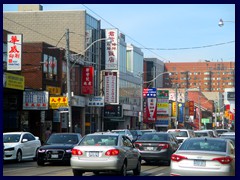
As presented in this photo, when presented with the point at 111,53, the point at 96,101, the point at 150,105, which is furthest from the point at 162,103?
the point at 96,101

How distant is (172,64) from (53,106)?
13896 cm

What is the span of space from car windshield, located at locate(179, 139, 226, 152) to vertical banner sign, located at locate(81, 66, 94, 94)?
3594 centimetres

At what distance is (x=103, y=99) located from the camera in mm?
51719

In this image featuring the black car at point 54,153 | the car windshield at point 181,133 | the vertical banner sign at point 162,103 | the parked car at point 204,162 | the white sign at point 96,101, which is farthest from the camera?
the vertical banner sign at point 162,103

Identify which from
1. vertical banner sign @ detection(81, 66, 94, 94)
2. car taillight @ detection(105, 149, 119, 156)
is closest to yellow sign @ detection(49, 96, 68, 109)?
vertical banner sign @ detection(81, 66, 94, 94)

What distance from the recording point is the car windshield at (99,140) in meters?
16.7

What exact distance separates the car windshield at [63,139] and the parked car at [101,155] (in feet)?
20.6

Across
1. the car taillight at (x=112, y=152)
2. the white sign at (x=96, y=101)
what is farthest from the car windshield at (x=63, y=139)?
the white sign at (x=96, y=101)

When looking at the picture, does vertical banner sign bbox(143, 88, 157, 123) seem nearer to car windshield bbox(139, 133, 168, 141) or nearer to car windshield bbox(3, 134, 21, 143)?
car windshield bbox(3, 134, 21, 143)

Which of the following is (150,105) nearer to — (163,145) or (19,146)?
(19,146)

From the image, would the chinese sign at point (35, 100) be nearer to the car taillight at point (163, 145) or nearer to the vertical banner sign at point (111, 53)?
the vertical banner sign at point (111, 53)

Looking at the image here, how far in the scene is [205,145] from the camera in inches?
573

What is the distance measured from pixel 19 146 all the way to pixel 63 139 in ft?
7.60

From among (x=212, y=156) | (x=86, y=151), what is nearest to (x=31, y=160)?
(x=86, y=151)
